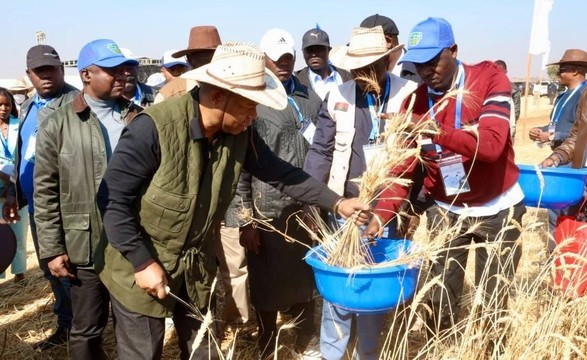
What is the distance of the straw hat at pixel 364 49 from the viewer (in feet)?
9.27

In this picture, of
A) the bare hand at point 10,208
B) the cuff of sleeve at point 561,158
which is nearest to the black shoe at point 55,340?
the bare hand at point 10,208

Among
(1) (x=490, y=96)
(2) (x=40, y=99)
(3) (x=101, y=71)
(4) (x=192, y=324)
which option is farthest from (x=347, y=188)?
(2) (x=40, y=99)

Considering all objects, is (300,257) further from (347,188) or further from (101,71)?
(101,71)

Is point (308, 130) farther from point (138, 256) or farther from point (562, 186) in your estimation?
point (138, 256)

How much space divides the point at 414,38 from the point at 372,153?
62cm

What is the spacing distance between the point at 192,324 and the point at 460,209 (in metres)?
1.54

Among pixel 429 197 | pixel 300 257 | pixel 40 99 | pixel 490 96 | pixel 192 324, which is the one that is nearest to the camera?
pixel 192 324

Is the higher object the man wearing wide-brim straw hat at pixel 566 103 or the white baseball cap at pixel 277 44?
the white baseball cap at pixel 277 44

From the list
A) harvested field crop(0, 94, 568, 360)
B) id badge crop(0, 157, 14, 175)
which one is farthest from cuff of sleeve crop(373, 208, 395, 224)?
id badge crop(0, 157, 14, 175)

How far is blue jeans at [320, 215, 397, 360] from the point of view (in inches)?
111

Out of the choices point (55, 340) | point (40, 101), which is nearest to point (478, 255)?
point (55, 340)

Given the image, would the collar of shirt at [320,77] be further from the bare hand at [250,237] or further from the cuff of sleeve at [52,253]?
the cuff of sleeve at [52,253]

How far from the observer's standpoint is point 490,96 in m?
2.64

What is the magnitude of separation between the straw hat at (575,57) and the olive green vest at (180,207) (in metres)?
4.39
